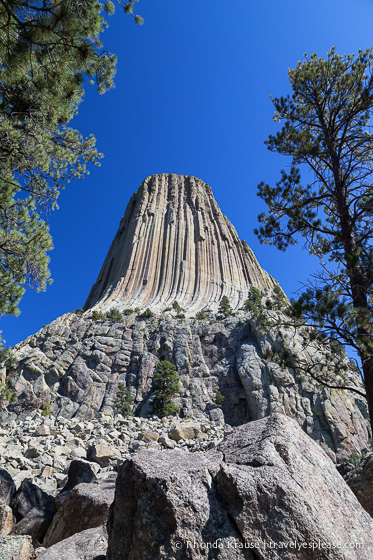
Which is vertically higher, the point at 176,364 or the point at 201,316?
the point at 201,316

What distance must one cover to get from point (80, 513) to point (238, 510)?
4.71 meters

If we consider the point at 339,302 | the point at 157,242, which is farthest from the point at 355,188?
the point at 157,242

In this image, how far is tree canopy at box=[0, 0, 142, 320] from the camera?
5.79 metres

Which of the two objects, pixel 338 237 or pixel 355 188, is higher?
pixel 355 188

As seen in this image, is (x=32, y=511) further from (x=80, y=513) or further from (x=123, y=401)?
(x=123, y=401)

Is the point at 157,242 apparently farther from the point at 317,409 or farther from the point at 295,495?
the point at 295,495

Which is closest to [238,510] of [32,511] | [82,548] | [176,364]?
[82,548]

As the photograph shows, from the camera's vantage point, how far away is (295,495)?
2.82 m

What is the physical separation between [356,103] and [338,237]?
391cm

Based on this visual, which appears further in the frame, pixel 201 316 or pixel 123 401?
pixel 201 316

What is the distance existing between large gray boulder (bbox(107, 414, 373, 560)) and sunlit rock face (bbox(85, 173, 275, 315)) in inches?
1612

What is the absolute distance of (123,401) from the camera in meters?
28.1

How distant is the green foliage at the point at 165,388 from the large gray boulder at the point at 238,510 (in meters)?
24.4

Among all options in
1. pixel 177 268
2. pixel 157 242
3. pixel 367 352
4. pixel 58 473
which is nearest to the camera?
pixel 367 352
